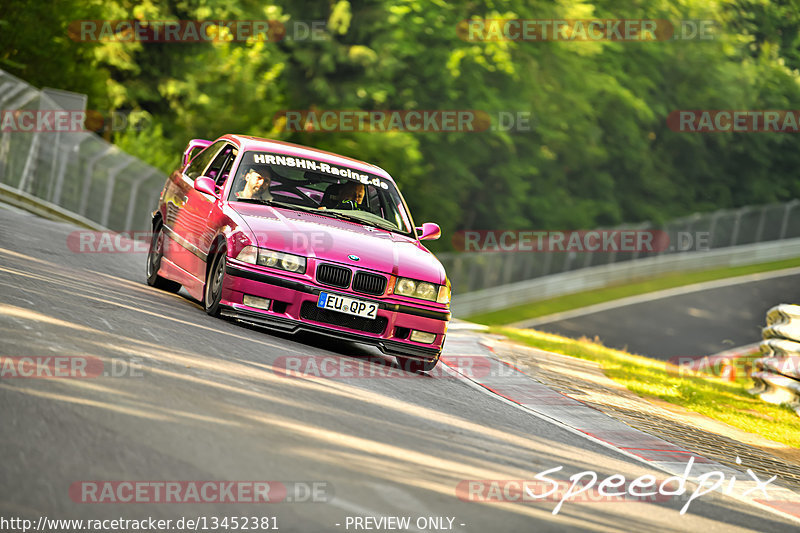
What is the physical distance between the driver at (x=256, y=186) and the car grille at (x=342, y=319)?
1.57m

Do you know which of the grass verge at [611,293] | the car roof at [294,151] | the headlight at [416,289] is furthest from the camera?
the grass verge at [611,293]

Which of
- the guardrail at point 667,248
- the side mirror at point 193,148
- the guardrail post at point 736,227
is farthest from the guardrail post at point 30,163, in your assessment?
the guardrail post at point 736,227

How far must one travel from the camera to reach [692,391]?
45.5 feet

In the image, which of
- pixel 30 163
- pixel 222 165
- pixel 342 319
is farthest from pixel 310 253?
pixel 30 163

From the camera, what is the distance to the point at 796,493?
8.25 m

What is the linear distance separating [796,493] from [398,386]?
123 inches

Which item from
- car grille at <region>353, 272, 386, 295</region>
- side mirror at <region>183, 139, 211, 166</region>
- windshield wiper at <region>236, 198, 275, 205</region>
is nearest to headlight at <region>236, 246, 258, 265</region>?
car grille at <region>353, 272, 386, 295</region>

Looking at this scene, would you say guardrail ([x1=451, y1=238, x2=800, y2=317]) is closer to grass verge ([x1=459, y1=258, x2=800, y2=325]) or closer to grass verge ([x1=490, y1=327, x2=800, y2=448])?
grass verge ([x1=459, y1=258, x2=800, y2=325])

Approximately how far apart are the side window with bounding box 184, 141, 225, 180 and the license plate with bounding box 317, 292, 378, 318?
9.84ft

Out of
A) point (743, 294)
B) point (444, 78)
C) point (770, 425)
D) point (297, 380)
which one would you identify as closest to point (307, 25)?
point (444, 78)

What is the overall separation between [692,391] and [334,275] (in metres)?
6.38

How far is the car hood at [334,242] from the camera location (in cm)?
940

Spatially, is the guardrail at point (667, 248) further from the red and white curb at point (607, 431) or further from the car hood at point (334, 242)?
the car hood at point (334, 242)

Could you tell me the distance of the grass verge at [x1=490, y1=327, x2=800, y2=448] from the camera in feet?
39.4
